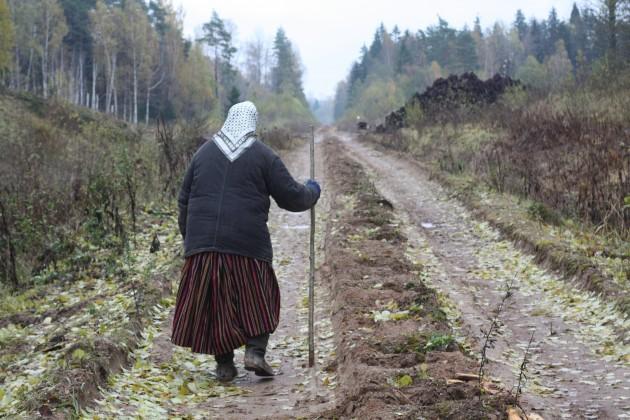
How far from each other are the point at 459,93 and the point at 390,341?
29.7 m

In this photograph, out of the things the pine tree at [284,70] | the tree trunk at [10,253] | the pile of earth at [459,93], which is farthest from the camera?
the pine tree at [284,70]

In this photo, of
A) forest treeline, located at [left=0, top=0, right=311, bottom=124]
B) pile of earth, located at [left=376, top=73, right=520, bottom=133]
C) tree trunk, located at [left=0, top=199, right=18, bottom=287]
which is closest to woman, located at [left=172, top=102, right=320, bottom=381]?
tree trunk, located at [left=0, top=199, right=18, bottom=287]

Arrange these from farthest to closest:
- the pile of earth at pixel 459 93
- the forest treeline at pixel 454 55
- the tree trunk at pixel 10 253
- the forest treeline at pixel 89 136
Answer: the forest treeline at pixel 454 55 → the pile of earth at pixel 459 93 → the forest treeline at pixel 89 136 → the tree trunk at pixel 10 253

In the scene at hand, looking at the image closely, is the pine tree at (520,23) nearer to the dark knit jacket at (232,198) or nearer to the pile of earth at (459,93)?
the pile of earth at (459,93)

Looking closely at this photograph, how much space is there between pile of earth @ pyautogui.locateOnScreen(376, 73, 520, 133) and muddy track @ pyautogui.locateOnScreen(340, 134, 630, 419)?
1954cm

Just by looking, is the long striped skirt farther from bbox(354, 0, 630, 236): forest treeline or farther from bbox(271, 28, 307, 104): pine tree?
bbox(271, 28, 307, 104): pine tree

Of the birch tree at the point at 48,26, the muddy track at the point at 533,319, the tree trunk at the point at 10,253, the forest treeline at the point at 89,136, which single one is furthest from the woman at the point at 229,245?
the birch tree at the point at 48,26

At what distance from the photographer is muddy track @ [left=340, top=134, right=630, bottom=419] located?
5.69 meters

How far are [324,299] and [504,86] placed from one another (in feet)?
91.3

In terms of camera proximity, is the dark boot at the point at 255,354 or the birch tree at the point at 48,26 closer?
the dark boot at the point at 255,354

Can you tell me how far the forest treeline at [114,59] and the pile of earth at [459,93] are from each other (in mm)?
18692

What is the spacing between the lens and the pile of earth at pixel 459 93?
33.6 m

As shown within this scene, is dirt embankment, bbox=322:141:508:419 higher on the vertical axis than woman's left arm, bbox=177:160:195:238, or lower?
lower

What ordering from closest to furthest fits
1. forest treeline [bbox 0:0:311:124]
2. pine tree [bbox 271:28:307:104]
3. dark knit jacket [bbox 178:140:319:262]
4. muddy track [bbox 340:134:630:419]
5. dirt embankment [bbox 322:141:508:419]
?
dirt embankment [bbox 322:141:508:419] < muddy track [bbox 340:134:630:419] < dark knit jacket [bbox 178:140:319:262] < forest treeline [bbox 0:0:311:124] < pine tree [bbox 271:28:307:104]
